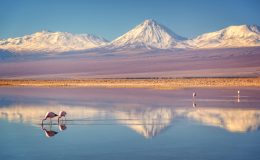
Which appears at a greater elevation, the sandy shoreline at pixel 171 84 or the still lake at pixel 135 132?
the sandy shoreline at pixel 171 84

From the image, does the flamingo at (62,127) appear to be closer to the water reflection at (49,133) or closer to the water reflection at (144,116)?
the water reflection at (144,116)

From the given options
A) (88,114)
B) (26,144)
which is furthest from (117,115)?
(26,144)

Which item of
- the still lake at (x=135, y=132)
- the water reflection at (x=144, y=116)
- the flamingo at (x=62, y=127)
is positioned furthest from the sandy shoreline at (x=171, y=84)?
the flamingo at (x=62, y=127)

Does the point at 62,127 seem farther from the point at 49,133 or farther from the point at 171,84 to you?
the point at 171,84

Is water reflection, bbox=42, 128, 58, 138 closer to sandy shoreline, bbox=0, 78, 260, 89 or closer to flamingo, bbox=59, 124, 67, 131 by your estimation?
flamingo, bbox=59, 124, 67, 131

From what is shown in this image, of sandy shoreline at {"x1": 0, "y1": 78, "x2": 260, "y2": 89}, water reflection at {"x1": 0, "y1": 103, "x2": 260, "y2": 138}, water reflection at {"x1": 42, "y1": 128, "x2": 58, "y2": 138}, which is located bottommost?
water reflection at {"x1": 42, "y1": 128, "x2": 58, "y2": 138}

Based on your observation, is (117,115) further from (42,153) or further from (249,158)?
(249,158)

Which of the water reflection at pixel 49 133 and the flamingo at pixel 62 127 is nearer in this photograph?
the water reflection at pixel 49 133

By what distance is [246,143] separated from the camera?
12.7m

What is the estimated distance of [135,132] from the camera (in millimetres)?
14844

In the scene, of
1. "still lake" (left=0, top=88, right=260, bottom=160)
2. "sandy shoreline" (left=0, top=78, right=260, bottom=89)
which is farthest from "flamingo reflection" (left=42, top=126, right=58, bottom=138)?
"sandy shoreline" (left=0, top=78, right=260, bottom=89)

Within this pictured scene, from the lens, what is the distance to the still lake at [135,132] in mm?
11648

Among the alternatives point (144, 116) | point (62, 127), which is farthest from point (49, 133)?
point (144, 116)

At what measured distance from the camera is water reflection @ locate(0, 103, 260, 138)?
1596cm
